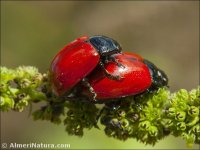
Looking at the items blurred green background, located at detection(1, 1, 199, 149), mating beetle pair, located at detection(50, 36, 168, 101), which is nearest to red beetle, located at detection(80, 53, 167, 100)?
mating beetle pair, located at detection(50, 36, 168, 101)

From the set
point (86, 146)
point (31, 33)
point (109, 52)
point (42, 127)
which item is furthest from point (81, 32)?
point (109, 52)

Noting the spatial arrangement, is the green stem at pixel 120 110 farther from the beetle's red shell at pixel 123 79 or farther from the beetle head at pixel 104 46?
the beetle head at pixel 104 46

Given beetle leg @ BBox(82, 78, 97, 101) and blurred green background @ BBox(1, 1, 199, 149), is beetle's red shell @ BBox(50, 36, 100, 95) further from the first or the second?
blurred green background @ BBox(1, 1, 199, 149)

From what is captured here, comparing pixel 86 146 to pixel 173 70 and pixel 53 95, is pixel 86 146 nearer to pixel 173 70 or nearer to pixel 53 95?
pixel 53 95

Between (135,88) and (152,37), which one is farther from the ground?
(135,88)

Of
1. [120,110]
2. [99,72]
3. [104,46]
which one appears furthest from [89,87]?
[104,46]

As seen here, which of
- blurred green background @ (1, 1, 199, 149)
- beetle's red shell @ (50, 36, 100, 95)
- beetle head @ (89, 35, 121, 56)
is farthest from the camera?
blurred green background @ (1, 1, 199, 149)

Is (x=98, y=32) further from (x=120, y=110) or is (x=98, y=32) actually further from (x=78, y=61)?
(x=120, y=110)
